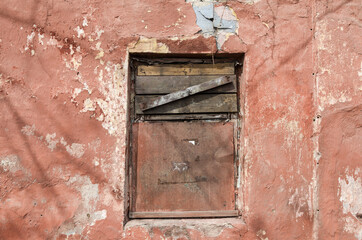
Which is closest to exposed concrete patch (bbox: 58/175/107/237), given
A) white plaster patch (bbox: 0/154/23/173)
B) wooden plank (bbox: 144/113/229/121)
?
white plaster patch (bbox: 0/154/23/173)

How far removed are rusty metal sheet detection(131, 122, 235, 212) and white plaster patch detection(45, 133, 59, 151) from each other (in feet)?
2.16

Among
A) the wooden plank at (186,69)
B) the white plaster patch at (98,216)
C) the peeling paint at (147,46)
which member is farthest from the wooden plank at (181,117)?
the white plaster patch at (98,216)

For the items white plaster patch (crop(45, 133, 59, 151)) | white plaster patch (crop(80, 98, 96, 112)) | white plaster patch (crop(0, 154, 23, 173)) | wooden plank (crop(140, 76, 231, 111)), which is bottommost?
white plaster patch (crop(0, 154, 23, 173))

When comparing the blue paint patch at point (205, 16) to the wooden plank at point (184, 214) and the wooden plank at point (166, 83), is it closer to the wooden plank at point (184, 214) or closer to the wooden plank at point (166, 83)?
the wooden plank at point (166, 83)

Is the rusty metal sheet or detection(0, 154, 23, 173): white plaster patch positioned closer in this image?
detection(0, 154, 23, 173): white plaster patch

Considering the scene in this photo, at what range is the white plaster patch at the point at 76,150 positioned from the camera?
2504 millimetres

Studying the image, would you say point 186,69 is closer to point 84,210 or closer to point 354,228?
point 84,210

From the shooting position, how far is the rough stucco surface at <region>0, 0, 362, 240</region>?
2.48 meters

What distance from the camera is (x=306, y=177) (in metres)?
2.56

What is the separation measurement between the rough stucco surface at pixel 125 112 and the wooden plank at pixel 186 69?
7.1 inches

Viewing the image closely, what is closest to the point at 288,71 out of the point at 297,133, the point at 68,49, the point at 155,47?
the point at 297,133

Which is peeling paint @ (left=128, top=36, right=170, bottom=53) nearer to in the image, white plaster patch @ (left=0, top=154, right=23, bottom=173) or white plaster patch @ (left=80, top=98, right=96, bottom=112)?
white plaster patch @ (left=80, top=98, right=96, bottom=112)

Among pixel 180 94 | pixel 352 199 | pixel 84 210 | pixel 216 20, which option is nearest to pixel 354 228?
pixel 352 199

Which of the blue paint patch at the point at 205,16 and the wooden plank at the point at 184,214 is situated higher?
the blue paint patch at the point at 205,16
